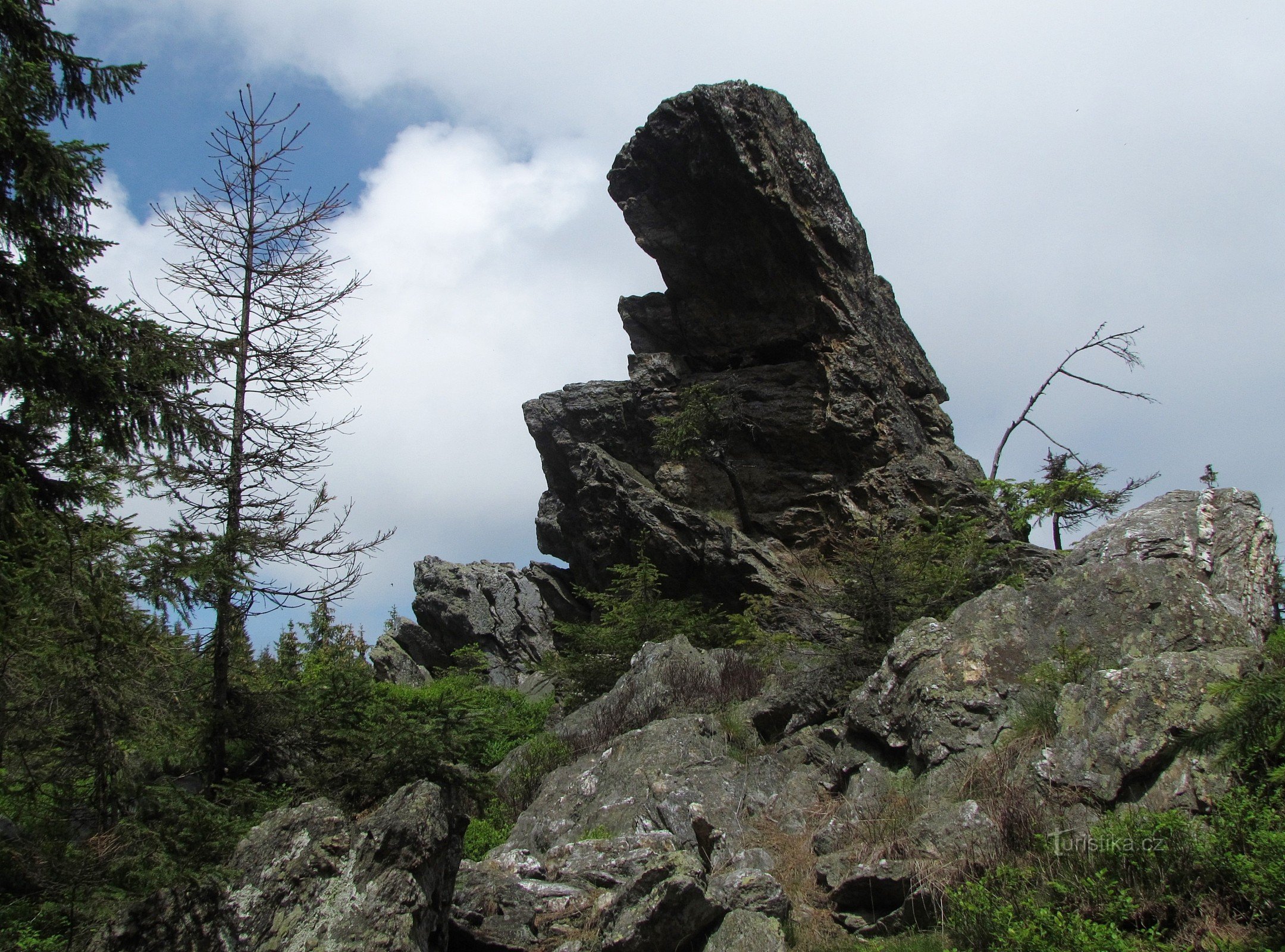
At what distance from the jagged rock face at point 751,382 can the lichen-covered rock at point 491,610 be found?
3494 millimetres

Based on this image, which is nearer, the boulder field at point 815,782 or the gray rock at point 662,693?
the boulder field at point 815,782

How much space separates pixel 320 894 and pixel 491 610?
936 inches

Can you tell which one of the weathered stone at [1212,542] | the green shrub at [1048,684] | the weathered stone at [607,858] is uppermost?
the weathered stone at [1212,542]

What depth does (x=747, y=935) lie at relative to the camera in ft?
18.9

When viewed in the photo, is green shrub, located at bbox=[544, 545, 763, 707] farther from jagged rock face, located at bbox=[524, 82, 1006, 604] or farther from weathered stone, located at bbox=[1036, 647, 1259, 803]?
weathered stone, located at bbox=[1036, 647, 1259, 803]

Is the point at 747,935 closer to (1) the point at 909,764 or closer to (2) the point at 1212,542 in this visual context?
(1) the point at 909,764

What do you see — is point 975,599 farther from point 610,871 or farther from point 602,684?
point 602,684

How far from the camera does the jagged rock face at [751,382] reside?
21.8m

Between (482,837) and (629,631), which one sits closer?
(482,837)

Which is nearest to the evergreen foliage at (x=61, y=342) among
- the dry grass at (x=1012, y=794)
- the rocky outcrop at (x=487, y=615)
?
the dry grass at (x=1012, y=794)

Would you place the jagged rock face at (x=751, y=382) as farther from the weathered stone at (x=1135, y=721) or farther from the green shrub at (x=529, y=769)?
the weathered stone at (x=1135, y=721)

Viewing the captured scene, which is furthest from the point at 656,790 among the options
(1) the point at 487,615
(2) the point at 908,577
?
(1) the point at 487,615

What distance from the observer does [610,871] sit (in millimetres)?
6684

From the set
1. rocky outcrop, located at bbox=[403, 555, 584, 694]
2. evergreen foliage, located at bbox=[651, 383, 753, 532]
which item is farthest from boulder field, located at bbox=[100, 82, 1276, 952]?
rocky outcrop, located at bbox=[403, 555, 584, 694]
